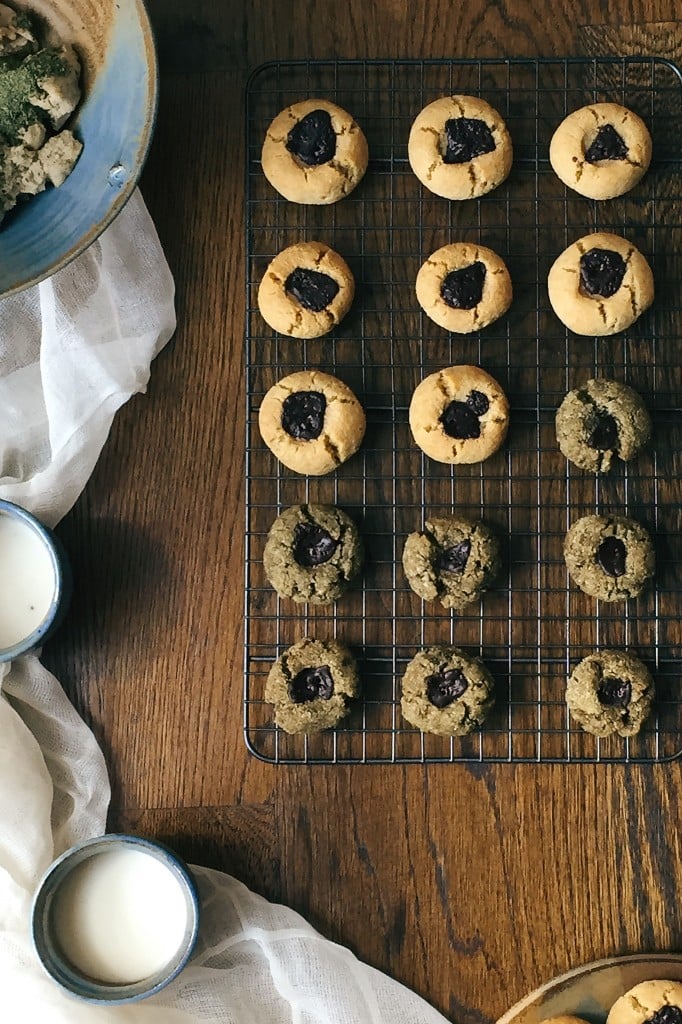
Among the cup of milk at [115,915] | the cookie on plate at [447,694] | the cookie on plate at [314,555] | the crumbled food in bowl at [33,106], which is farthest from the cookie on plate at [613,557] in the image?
the crumbled food in bowl at [33,106]

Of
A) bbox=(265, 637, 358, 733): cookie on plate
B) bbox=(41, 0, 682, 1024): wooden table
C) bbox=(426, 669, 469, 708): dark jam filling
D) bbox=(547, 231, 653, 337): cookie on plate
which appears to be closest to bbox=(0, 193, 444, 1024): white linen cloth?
bbox=(41, 0, 682, 1024): wooden table

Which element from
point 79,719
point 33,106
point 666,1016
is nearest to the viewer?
point 33,106

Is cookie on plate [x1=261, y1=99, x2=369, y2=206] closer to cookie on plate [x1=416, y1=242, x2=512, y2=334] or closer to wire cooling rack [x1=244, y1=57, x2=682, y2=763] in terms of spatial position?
wire cooling rack [x1=244, y1=57, x2=682, y2=763]

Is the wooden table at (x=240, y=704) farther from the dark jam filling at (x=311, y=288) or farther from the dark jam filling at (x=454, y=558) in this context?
the dark jam filling at (x=454, y=558)

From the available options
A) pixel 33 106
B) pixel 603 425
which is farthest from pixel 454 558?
pixel 33 106

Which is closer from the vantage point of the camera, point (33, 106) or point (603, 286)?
point (33, 106)

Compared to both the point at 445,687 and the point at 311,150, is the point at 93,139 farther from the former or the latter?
the point at 445,687

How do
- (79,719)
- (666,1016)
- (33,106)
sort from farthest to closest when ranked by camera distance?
(79,719)
(666,1016)
(33,106)

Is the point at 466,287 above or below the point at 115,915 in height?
above
